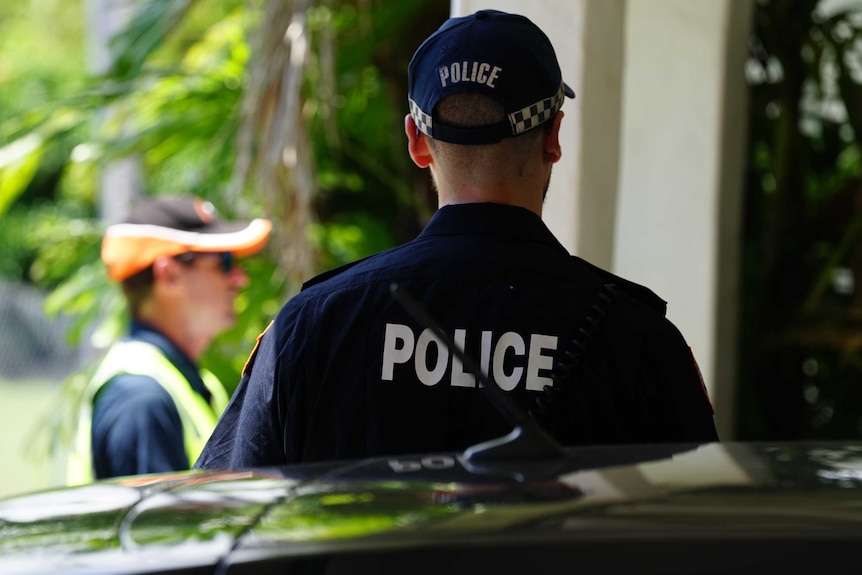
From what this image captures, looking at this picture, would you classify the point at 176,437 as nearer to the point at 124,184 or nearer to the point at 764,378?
the point at 764,378

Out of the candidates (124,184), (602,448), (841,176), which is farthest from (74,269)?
(602,448)

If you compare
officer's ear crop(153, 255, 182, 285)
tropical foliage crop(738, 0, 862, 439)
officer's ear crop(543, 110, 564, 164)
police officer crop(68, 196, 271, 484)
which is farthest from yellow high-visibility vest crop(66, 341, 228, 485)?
tropical foliage crop(738, 0, 862, 439)

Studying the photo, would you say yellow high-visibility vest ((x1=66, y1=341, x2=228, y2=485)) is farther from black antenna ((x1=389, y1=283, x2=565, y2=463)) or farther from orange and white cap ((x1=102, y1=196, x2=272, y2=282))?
black antenna ((x1=389, y1=283, x2=565, y2=463))

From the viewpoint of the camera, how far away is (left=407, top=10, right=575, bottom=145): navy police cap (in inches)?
76.4

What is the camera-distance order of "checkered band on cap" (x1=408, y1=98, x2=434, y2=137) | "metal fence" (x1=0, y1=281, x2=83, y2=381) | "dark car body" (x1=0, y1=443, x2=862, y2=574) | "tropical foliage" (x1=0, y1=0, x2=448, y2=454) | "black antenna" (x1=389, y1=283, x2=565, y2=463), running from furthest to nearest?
1. "metal fence" (x1=0, y1=281, x2=83, y2=381)
2. "tropical foliage" (x1=0, y1=0, x2=448, y2=454)
3. "checkered band on cap" (x1=408, y1=98, x2=434, y2=137)
4. "black antenna" (x1=389, y1=283, x2=565, y2=463)
5. "dark car body" (x1=0, y1=443, x2=862, y2=574)

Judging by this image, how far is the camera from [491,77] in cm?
194

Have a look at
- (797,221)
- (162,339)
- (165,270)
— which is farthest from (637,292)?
(797,221)

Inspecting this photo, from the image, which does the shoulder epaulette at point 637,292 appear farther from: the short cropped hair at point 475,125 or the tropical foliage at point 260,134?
the tropical foliage at point 260,134

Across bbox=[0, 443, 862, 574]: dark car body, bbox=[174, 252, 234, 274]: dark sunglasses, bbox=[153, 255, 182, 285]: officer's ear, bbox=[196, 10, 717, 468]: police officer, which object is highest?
bbox=[174, 252, 234, 274]: dark sunglasses

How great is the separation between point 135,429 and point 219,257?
0.77 m

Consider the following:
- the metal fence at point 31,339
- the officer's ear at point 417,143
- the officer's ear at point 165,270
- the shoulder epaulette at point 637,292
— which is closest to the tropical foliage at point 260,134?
the officer's ear at point 165,270

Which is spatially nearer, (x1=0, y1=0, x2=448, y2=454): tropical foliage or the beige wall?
(x1=0, y1=0, x2=448, y2=454): tropical foliage

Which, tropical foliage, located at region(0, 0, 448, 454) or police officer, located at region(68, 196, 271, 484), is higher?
tropical foliage, located at region(0, 0, 448, 454)

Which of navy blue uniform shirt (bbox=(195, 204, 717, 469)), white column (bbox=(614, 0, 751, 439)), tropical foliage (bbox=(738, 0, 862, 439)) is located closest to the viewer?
navy blue uniform shirt (bbox=(195, 204, 717, 469))
